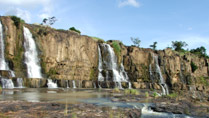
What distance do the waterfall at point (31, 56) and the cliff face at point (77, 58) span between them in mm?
624

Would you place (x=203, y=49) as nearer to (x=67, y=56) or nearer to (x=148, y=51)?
(x=148, y=51)

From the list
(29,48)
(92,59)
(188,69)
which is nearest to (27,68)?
(29,48)

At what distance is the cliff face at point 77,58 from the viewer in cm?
2945

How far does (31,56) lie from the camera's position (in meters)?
30.9

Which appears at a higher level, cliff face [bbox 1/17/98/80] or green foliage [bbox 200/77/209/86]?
cliff face [bbox 1/17/98/80]

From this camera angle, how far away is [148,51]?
4797 cm

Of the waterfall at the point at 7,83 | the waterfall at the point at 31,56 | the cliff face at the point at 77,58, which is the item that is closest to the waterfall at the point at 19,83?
the waterfall at the point at 7,83

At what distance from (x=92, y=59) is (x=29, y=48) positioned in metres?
12.0

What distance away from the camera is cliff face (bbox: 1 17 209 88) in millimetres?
29453

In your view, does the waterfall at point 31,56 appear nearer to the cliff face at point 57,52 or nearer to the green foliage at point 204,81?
the cliff face at point 57,52

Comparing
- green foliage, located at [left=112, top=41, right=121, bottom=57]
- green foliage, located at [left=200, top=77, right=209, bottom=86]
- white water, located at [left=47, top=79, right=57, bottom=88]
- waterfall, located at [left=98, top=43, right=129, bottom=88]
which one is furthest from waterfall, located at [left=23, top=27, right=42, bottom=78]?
green foliage, located at [left=200, top=77, right=209, bottom=86]

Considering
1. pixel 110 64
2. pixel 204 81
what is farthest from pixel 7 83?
pixel 204 81

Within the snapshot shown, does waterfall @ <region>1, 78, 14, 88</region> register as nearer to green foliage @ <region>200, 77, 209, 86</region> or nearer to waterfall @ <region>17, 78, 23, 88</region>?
waterfall @ <region>17, 78, 23, 88</region>

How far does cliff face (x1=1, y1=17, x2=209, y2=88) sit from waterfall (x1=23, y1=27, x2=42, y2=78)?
0.62 metres
